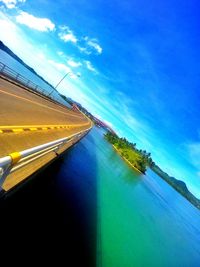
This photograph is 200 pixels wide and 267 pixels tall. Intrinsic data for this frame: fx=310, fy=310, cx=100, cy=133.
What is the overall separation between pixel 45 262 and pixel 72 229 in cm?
484

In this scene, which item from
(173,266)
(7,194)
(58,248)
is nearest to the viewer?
(7,194)

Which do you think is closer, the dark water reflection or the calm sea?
the dark water reflection

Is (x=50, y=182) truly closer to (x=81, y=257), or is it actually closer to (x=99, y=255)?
(x=99, y=255)

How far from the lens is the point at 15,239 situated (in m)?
9.73

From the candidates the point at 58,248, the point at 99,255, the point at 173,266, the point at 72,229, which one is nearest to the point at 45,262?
the point at 58,248

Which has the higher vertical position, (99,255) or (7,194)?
(7,194)

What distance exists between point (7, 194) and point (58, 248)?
4.79 m

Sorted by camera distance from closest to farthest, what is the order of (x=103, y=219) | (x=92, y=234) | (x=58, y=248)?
(x=58, y=248) < (x=92, y=234) < (x=103, y=219)

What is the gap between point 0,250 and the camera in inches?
340

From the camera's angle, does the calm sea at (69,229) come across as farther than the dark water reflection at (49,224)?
Yes

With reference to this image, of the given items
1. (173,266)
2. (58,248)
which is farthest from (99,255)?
(173,266)

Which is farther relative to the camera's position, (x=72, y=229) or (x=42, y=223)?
(x=72, y=229)

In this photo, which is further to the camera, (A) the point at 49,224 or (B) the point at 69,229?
(B) the point at 69,229

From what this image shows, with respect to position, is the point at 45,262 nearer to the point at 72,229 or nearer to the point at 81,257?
the point at 81,257
